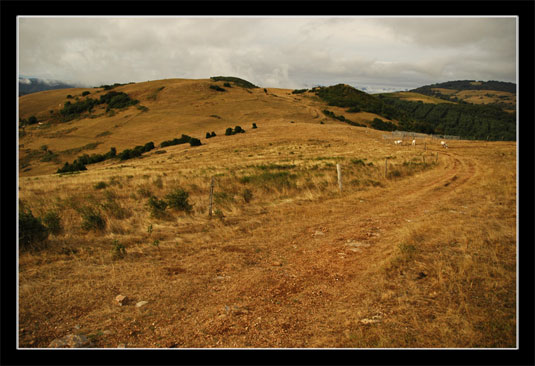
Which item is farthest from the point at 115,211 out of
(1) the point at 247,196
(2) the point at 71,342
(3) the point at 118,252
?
(2) the point at 71,342

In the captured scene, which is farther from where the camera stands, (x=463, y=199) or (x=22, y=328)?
(x=463, y=199)

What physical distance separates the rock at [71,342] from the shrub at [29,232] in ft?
12.9

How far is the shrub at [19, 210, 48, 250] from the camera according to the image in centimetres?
616

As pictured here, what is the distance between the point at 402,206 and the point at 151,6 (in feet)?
31.7

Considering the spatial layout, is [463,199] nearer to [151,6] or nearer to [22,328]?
[151,6]

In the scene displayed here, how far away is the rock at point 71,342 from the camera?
3322 millimetres

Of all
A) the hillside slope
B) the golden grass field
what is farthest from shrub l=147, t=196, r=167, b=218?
the hillside slope

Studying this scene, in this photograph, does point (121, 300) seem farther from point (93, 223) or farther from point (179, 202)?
point (179, 202)

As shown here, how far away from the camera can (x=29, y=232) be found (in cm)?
626

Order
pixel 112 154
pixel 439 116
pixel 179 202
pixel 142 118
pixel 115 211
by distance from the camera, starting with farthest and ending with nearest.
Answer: pixel 439 116 → pixel 142 118 → pixel 112 154 → pixel 179 202 → pixel 115 211

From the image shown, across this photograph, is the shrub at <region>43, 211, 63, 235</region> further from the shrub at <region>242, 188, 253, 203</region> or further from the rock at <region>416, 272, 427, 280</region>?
the rock at <region>416, 272, 427, 280</region>

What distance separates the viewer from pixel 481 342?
10.2ft

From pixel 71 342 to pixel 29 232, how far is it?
4.26 m

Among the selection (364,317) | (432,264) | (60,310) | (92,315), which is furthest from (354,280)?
(60,310)
